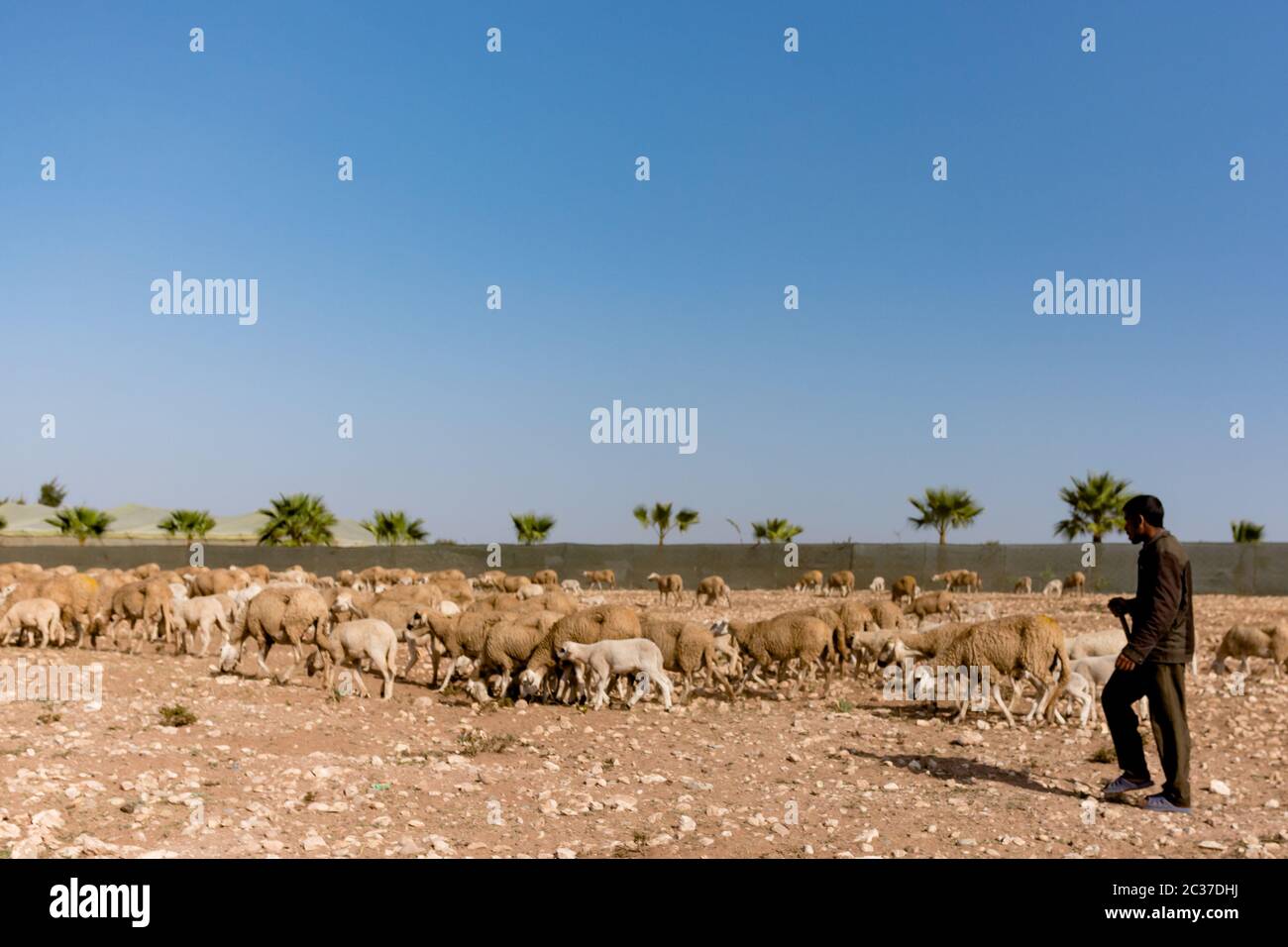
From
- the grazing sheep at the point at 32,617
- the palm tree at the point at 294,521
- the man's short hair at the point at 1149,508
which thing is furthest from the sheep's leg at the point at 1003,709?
the palm tree at the point at 294,521

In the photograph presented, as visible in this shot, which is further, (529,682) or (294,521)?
(294,521)

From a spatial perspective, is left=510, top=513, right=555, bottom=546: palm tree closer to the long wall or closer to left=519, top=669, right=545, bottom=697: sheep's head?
the long wall

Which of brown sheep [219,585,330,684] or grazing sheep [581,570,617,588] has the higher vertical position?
Result: brown sheep [219,585,330,684]

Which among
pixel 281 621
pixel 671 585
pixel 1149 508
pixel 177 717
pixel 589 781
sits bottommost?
pixel 671 585

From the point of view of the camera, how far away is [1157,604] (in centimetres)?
743

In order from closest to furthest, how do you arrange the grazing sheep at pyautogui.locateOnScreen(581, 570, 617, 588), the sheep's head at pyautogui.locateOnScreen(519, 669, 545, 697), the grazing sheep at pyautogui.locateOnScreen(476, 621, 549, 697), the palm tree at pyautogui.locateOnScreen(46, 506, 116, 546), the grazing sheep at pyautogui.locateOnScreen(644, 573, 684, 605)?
the sheep's head at pyautogui.locateOnScreen(519, 669, 545, 697), the grazing sheep at pyautogui.locateOnScreen(476, 621, 549, 697), the grazing sheep at pyautogui.locateOnScreen(644, 573, 684, 605), the grazing sheep at pyautogui.locateOnScreen(581, 570, 617, 588), the palm tree at pyautogui.locateOnScreen(46, 506, 116, 546)

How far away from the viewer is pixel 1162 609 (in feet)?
24.3

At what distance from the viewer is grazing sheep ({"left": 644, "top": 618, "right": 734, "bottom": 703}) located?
14.3 m

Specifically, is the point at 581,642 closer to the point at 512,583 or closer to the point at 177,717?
the point at 177,717

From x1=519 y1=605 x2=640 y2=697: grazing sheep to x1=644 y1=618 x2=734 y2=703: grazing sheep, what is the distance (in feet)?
1.57

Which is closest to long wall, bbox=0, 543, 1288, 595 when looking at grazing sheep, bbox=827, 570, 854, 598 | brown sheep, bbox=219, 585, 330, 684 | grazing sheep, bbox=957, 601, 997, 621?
grazing sheep, bbox=827, 570, 854, 598

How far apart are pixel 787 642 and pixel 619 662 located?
282 centimetres

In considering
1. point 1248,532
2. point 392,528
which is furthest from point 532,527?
point 1248,532

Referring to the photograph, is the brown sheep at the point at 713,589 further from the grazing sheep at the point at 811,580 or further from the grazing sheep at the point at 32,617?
the grazing sheep at the point at 32,617
